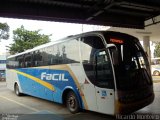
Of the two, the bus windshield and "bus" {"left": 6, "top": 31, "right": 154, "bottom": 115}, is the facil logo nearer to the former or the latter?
"bus" {"left": 6, "top": 31, "right": 154, "bottom": 115}

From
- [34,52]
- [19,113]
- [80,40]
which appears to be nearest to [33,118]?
[19,113]

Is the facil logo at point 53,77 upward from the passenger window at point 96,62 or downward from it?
downward

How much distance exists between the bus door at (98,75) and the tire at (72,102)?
32.8 inches

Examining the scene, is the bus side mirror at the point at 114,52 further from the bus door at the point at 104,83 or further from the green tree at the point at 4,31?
the green tree at the point at 4,31

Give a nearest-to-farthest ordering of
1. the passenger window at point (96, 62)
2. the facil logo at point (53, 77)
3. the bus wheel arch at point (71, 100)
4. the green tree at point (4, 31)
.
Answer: the passenger window at point (96, 62) → the bus wheel arch at point (71, 100) → the facil logo at point (53, 77) → the green tree at point (4, 31)

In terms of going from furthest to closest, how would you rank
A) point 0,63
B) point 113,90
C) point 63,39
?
point 0,63, point 63,39, point 113,90

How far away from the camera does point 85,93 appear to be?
8.17m

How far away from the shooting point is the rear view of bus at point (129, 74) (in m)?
6.95

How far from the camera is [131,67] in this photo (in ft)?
24.3

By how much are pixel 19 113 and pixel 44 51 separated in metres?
3.38

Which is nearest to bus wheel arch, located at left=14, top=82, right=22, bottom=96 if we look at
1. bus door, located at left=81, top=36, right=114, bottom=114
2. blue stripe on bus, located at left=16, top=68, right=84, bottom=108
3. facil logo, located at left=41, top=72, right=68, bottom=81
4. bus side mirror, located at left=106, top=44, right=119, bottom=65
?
blue stripe on bus, located at left=16, top=68, right=84, bottom=108

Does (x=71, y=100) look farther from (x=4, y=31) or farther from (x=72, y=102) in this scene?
(x=4, y=31)

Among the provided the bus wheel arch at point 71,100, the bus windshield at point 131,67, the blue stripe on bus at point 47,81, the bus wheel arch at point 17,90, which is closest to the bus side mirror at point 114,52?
the bus windshield at point 131,67

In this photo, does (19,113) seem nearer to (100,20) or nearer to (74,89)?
(74,89)
